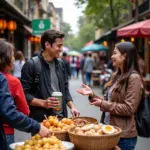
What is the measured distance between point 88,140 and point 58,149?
30 cm

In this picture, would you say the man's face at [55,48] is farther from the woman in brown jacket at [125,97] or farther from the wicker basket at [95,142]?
the wicker basket at [95,142]

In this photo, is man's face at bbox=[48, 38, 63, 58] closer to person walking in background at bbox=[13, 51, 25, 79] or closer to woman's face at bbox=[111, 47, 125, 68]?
woman's face at bbox=[111, 47, 125, 68]

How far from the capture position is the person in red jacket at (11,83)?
131 inches

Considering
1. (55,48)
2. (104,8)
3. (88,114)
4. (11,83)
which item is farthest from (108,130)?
(104,8)

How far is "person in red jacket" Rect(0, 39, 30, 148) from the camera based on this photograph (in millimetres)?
3334

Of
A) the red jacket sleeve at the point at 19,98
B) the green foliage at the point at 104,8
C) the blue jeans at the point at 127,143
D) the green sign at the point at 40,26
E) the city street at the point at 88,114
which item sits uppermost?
the green foliage at the point at 104,8

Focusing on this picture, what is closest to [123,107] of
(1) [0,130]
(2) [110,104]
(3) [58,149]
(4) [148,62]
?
(2) [110,104]

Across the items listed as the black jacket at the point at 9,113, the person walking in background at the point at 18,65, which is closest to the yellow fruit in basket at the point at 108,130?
the black jacket at the point at 9,113

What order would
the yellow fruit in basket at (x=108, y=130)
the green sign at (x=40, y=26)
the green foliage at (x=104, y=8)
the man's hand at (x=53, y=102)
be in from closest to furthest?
the yellow fruit in basket at (x=108, y=130), the man's hand at (x=53, y=102), the green sign at (x=40, y=26), the green foliage at (x=104, y=8)

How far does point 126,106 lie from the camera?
3826 millimetres

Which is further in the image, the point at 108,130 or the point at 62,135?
the point at 62,135

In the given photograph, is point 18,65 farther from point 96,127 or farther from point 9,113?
point 9,113

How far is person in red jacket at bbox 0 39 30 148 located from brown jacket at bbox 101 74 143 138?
0.85 metres

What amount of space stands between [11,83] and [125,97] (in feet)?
3.88
